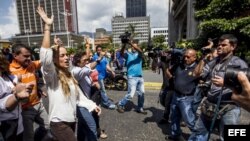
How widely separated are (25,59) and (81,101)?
1.06 metres

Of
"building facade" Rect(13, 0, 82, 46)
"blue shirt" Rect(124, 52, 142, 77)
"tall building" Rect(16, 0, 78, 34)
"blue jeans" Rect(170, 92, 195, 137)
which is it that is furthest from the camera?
"building facade" Rect(13, 0, 82, 46)

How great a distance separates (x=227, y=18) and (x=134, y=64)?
597 centimetres

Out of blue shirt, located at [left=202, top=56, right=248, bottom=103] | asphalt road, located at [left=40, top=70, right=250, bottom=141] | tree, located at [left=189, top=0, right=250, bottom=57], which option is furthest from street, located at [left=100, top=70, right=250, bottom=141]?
tree, located at [left=189, top=0, right=250, bottom=57]

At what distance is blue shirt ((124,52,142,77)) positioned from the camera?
5.71 metres

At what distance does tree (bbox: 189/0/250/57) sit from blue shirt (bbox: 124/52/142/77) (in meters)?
4.87

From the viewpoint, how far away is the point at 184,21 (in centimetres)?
3922

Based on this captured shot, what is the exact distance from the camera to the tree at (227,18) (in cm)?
884

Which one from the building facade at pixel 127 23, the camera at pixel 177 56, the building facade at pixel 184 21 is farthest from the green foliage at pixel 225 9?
the building facade at pixel 127 23

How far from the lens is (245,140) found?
5.74 feet

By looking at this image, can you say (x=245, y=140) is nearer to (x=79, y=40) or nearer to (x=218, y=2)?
(x=218, y=2)

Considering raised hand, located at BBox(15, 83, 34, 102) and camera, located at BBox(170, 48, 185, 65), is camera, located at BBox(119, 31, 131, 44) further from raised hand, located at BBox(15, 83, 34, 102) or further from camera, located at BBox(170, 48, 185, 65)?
raised hand, located at BBox(15, 83, 34, 102)

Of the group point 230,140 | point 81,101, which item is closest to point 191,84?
point 81,101

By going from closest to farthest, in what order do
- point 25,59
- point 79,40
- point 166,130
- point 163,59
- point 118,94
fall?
1. point 25,59
2. point 166,130
3. point 163,59
4. point 118,94
5. point 79,40

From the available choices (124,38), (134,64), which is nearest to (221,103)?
(124,38)
